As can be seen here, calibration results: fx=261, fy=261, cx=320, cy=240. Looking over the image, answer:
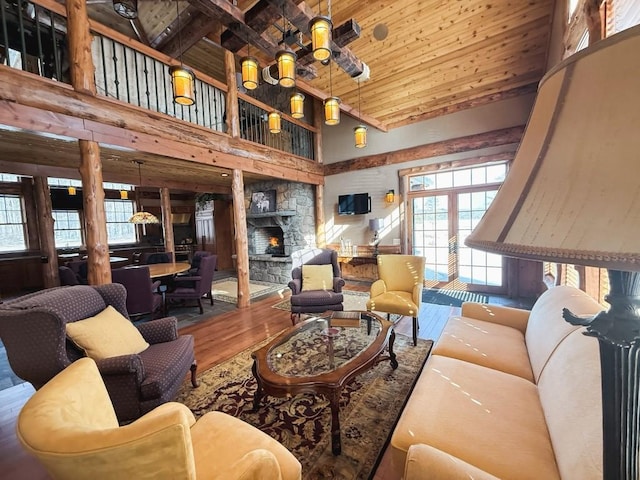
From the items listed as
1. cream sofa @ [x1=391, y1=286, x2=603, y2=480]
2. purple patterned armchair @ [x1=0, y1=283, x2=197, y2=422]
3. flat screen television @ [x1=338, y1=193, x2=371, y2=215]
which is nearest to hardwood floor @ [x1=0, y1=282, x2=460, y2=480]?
purple patterned armchair @ [x1=0, y1=283, x2=197, y2=422]

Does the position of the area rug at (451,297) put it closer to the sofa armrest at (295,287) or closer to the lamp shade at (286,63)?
the sofa armrest at (295,287)

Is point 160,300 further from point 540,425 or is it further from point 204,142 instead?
point 540,425

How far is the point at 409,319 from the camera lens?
362 centimetres

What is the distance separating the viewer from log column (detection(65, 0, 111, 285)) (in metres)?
2.69

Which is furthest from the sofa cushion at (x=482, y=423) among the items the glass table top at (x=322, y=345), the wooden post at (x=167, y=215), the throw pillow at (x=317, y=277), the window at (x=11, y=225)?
the window at (x=11, y=225)

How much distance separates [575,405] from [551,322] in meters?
0.80

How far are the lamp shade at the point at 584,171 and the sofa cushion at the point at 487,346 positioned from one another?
175 centimetres

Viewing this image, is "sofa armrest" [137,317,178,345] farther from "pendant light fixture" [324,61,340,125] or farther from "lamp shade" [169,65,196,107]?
"pendant light fixture" [324,61,340,125]

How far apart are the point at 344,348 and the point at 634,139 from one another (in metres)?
2.10

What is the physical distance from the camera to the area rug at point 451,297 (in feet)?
14.4

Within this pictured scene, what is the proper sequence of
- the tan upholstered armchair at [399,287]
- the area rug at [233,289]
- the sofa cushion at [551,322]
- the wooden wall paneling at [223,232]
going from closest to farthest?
the sofa cushion at [551,322] < the tan upholstered armchair at [399,287] < the area rug at [233,289] < the wooden wall paneling at [223,232]

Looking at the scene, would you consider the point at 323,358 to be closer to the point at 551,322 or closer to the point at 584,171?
the point at 551,322

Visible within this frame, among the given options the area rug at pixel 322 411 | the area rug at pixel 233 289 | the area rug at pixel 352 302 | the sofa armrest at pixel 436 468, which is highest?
the sofa armrest at pixel 436 468

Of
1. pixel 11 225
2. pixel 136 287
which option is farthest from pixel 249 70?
pixel 11 225
